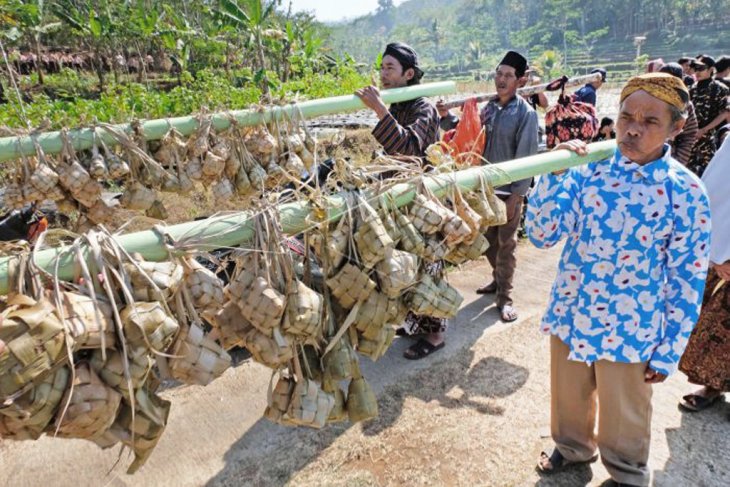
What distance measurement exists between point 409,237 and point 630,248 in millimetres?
885

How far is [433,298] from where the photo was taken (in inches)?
60.6

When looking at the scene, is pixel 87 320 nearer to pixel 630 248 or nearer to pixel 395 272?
pixel 395 272

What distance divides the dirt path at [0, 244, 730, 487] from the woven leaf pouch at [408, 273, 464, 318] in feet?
3.53

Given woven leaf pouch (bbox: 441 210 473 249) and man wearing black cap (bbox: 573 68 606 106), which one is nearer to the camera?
woven leaf pouch (bbox: 441 210 473 249)

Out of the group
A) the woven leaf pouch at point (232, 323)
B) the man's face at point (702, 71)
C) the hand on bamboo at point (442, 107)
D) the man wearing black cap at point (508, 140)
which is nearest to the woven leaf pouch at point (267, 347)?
the woven leaf pouch at point (232, 323)

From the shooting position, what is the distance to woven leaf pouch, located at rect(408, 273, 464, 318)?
1515mm

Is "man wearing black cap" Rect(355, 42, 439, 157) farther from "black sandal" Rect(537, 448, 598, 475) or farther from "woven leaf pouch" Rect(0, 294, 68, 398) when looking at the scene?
"woven leaf pouch" Rect(0, 294, 68, 398)

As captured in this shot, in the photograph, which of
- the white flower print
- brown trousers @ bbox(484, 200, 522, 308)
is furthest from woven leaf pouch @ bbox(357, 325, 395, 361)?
brown trousers @ bbox(484, 200, 522, 308)

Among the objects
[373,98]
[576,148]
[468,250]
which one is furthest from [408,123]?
[468,250]

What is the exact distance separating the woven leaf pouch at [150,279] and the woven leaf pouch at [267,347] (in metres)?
0.25

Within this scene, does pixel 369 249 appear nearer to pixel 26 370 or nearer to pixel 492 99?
pixel 26 370

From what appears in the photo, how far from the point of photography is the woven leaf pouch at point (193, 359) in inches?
43.6

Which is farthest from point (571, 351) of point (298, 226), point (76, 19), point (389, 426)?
point (76, 19)

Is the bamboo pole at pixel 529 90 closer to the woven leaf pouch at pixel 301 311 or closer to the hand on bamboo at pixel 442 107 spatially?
the hand on bamboo at pixel 442 107
